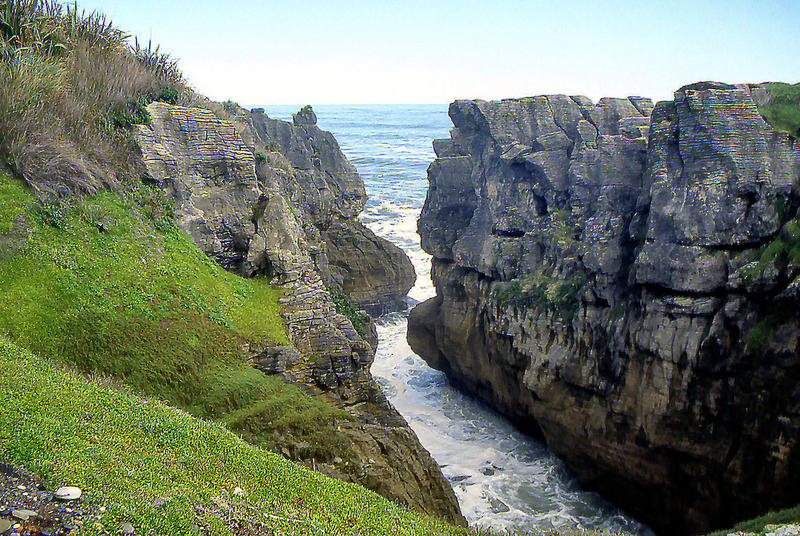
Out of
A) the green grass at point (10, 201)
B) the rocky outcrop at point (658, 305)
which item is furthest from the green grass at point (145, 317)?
the rocky outcrop at point (658, 305)

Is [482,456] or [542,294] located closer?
[542,294]

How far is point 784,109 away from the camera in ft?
67.6

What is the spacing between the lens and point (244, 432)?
12.5m

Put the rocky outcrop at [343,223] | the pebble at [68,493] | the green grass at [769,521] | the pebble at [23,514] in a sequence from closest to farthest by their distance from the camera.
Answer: the pebble at [23,514] → the pebble at [68,493] → the green grass at [769,521] → the rocky outcrop at [343,223]

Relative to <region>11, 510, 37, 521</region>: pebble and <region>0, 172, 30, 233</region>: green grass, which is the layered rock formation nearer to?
<region>0, 172, 30, 233</region>: green grass

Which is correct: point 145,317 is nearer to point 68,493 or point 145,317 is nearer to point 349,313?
point 68,493

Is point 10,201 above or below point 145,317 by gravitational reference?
above

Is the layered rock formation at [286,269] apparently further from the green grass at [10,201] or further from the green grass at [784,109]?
the green grass at [784,109]

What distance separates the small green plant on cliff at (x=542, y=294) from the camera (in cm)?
2298

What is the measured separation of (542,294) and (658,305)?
17.1 ft

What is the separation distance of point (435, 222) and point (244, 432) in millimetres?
21246

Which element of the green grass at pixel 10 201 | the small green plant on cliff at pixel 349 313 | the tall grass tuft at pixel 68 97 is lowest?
the small green plant on cliff at pixel 349 313

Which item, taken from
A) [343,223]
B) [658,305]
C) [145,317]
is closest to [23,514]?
[145,317]

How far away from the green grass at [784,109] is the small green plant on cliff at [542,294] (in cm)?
767
